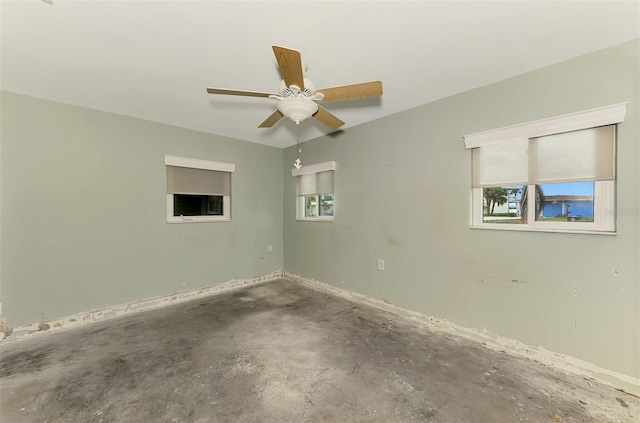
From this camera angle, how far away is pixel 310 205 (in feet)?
14.5

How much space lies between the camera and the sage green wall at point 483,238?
1.79 meters

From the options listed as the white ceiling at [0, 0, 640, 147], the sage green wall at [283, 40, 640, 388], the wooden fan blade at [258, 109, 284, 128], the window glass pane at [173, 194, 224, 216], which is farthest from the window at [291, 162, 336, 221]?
the white ceiling at [0, 0, 640, 147]

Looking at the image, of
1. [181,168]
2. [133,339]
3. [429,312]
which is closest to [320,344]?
[429,312]

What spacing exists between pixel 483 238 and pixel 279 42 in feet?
8.14

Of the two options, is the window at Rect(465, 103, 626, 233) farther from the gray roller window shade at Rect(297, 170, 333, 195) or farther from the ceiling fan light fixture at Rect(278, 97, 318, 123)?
the gray roller window shade at Rect(297, 170, 333, 195)

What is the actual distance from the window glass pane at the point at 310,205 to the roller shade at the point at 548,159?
2.46 meters

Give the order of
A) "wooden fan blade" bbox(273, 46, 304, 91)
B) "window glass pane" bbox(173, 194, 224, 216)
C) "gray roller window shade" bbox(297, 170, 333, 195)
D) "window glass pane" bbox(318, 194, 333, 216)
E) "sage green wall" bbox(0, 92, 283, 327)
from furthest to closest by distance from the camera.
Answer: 1. "window glass pane" bbox(318, 194, 333, 216)
2. "gray roller window shade" bbox(297, 170, 333, 195)
3. "window glass pane" bbox(173, 194, 224, 216)
4. "sage green wall" bbox(0, 92, 283, 327)
5. "wooden fan blade" bbox(273, 46, 304, 91)

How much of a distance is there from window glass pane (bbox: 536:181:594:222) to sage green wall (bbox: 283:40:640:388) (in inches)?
6.7

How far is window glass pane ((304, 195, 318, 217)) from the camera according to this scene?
4.30 meters

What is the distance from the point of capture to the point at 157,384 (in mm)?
1818

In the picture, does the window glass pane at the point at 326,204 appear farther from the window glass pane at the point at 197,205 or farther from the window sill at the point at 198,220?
the window glass pane at the point at 197,205

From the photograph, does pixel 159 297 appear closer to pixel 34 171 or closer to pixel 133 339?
pixel 133 339

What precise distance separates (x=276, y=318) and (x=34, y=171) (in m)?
3.01

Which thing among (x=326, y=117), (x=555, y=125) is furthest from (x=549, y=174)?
(x=326, y=117)
